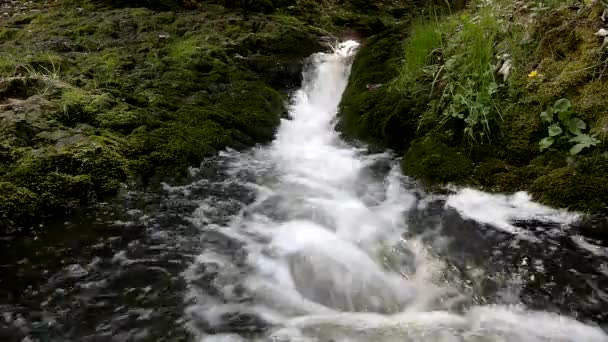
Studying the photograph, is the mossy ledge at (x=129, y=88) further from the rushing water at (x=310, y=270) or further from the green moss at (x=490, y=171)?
the green moss at (x=490, y=171)

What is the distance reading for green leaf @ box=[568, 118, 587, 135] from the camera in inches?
150

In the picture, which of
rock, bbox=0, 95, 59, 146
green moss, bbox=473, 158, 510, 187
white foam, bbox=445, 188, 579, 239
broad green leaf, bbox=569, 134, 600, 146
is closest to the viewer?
white foam, bbox=445, 188, 579, 239

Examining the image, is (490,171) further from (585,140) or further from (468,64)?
(468,64)

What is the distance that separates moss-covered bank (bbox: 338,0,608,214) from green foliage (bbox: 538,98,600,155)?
18mm

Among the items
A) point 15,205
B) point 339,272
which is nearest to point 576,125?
point 339,272

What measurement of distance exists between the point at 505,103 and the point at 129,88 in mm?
4693

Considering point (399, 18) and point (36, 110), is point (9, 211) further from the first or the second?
point (399, 18)

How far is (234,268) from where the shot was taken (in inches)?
145

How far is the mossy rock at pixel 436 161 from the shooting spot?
4.28 metres

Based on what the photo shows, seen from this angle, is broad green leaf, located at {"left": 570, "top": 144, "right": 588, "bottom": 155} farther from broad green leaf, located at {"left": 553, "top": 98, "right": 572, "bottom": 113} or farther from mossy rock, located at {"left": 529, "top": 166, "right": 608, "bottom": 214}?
broad green leaf, located at {"left": 553, "top": 98, "right": 572, "bottom": 113}

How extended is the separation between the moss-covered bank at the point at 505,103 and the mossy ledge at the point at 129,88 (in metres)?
2.12

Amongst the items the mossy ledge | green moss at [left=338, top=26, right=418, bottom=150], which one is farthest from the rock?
green moss at [left=338, top=26, right=418, bottom=150]

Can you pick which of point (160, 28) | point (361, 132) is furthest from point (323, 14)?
point (361, 132)

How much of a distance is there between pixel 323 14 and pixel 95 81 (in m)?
6.88
